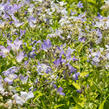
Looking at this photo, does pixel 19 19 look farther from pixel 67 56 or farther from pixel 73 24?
pixel 67 56

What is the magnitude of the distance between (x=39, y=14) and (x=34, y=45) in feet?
1.80

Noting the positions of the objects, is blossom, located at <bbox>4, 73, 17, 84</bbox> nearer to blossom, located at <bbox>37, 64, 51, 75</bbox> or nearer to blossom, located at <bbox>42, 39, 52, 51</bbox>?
blossom, located at <bbox>37, 64, 51, 75</bbox>

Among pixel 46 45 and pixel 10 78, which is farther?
pixel 46 45

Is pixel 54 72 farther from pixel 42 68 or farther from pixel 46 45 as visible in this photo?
pixel 46 45

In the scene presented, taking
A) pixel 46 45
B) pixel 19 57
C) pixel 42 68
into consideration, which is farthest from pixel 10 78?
pixel 46 45

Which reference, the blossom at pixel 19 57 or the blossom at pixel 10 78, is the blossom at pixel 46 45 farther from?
the blossom at pixel 10 78

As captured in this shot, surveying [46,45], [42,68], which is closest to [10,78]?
[42,68]

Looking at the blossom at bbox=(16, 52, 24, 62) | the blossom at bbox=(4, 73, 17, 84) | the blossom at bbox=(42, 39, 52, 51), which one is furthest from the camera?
the blossom at bbox=(42, 39, 52, 51)

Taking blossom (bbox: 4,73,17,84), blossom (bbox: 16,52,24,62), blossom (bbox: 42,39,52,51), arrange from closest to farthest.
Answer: blossom (bbox: 4,73,17,84)
blossom (bbox: 16,52,24,62)
blossom (bbox: 42,39,52,51)

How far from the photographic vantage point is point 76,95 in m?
2.53

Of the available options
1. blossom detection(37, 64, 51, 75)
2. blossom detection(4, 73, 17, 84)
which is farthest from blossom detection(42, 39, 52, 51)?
blossom detection(4, 73, 17, 84)

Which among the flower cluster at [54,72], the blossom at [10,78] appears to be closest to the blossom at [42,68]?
the flower cluster at [54,72]

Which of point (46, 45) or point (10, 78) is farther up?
point (46, 45)

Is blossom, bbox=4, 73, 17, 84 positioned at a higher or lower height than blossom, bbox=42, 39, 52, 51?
lower
